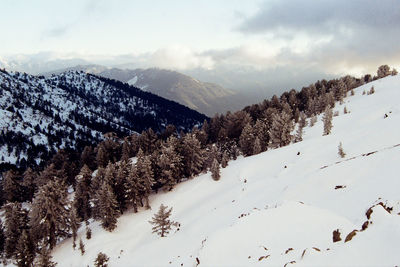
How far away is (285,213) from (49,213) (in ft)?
126

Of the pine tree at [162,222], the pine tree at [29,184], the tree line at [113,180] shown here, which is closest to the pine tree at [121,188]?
the tree line at [113,180]

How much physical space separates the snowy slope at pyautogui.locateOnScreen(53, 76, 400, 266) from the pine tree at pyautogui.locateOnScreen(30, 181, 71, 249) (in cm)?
391

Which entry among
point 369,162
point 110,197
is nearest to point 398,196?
point 369,162

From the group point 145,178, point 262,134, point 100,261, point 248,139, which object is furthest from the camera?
point 262,134

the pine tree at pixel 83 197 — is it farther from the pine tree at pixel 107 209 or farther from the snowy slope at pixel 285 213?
the pine tree at pixel 107 209

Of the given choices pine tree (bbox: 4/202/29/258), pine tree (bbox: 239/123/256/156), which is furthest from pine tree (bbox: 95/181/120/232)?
pine tree (bbox: 239/123/256/156)

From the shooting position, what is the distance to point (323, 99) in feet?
308

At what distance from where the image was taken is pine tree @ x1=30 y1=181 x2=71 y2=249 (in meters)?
41.2

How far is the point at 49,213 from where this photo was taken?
136ft

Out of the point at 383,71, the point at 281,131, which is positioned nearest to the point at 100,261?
the point at 281,131

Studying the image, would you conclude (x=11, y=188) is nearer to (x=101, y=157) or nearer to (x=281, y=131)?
(x=101, y=157)

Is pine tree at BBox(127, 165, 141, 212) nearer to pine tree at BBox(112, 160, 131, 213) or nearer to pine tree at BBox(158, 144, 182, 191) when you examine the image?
pine tree at BBox(112, 160, 131, 213)

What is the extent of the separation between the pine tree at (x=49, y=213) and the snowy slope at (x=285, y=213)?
391 cm

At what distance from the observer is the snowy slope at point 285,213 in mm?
14453
